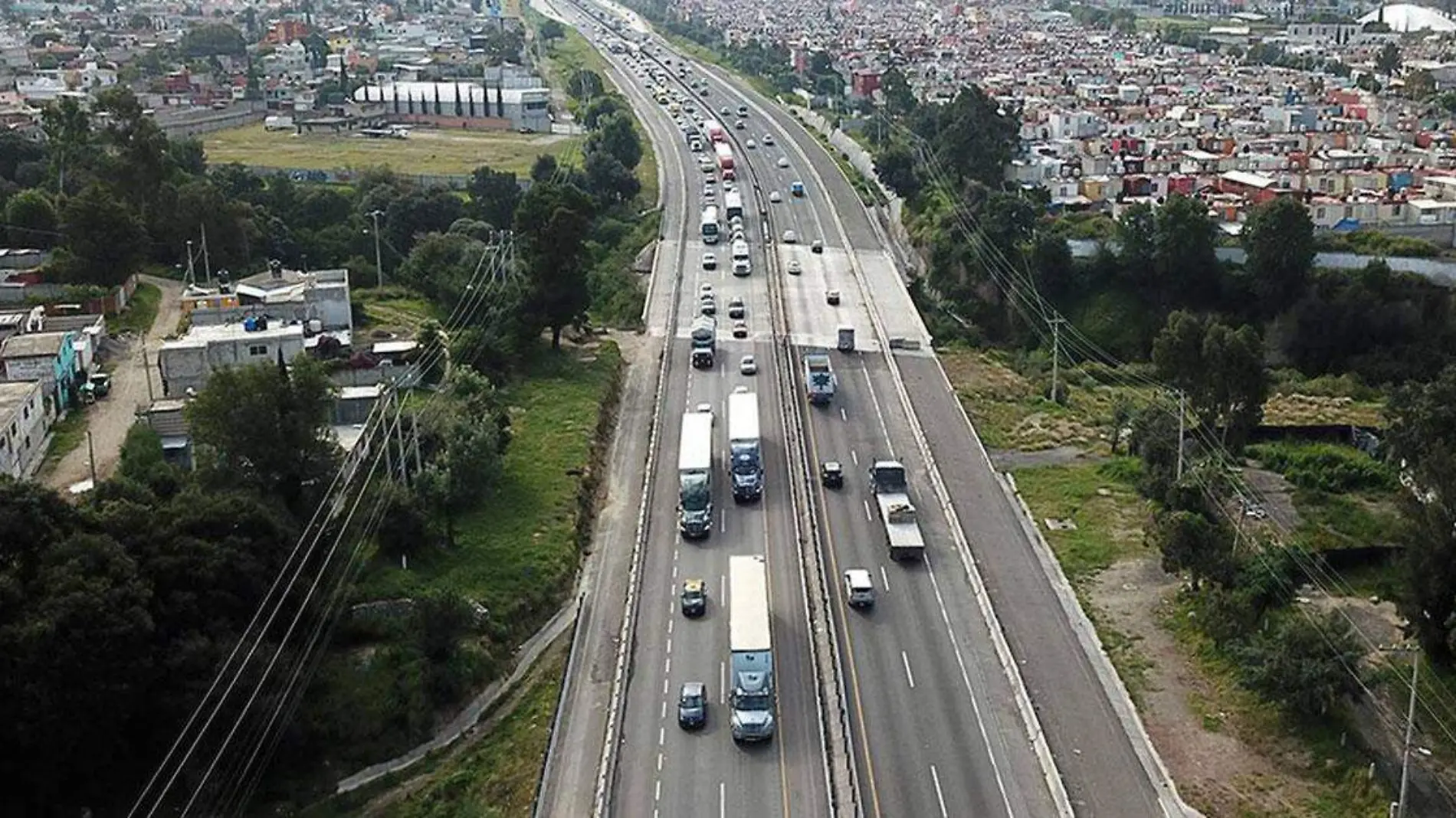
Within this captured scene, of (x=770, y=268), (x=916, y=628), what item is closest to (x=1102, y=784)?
(x=916, y=628)

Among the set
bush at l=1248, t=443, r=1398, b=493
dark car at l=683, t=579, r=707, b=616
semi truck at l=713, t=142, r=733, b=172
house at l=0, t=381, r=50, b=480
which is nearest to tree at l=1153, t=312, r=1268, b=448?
bush at l=1248, t=443, r=1398, b=493

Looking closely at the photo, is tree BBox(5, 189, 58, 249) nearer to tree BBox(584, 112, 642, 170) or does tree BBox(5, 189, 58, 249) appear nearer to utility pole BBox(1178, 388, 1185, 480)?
tree BBox(584, 112, 642, 170)

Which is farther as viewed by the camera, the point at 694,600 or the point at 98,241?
the point at 98,241

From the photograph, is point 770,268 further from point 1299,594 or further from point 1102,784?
point 1102,784

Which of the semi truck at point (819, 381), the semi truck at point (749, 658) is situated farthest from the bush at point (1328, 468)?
the semi truck at point (749, 658)

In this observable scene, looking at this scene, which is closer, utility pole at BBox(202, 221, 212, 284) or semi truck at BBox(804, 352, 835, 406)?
semi truck at BBox(804, 352, 835, 406)

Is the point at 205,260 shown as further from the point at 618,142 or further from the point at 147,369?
the point at 618,142

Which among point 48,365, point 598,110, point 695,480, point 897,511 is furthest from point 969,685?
point 598,110
